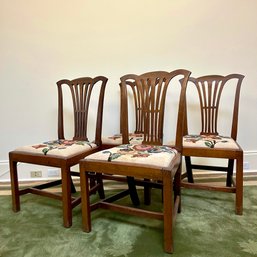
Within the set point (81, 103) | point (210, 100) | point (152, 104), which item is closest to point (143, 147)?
point (152, 104)

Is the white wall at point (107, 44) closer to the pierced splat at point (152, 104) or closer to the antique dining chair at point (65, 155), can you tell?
the antique dining chair at point (65, 155)

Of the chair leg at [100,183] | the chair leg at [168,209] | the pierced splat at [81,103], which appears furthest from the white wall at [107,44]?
the chair leg at [168,209]

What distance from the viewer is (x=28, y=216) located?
1.58 m

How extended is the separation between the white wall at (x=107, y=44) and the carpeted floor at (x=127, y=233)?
111 centimetres

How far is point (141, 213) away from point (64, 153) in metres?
0.62

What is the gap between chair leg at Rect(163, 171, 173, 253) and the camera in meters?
1.11

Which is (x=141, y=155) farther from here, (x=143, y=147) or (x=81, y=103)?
(x=81, y=103)

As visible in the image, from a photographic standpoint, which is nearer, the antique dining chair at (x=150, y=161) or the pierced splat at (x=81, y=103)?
the antique dining chair at (x=150, y=161)

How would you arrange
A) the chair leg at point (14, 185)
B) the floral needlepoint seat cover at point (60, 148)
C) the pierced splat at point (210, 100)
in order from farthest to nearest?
the pierced splat at point (210, 100), the chair leg at point (14, 185), the floral needlepoint seat cover at point (60, 148)

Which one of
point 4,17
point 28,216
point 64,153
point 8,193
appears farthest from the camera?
point 4,17

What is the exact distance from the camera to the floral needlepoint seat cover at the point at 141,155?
119cm


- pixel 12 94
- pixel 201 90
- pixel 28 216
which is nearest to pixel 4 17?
pixel 12 94

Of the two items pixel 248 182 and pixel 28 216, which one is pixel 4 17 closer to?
pixel 28 216

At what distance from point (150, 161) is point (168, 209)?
10.3 inches
